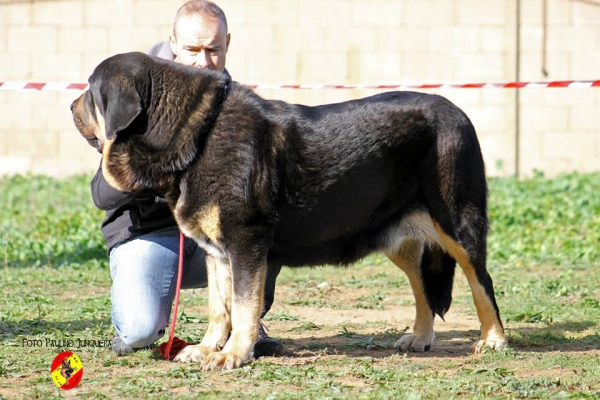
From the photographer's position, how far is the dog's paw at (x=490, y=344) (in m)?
5.16

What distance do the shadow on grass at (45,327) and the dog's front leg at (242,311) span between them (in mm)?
1345

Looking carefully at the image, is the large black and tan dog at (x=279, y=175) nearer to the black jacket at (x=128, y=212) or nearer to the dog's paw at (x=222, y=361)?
the dog's paw at (x=222, y=361)

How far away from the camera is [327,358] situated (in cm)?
502

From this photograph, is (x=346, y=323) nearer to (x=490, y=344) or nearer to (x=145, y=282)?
(x=490, y=344)

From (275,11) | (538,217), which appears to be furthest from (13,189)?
(538,217)

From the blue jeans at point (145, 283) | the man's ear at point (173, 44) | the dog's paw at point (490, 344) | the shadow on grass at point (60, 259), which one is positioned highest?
the man's ear at point (173, 44)

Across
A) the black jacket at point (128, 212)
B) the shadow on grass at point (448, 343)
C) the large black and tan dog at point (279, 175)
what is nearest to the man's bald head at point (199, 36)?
the black jacket at point (128, 212)

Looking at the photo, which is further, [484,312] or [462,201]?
[484,312]

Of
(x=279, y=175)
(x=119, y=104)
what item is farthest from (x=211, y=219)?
(x=119, y=104)

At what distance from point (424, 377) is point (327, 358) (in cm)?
71

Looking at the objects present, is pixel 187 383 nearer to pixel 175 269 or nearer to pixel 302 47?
pixel 175 269

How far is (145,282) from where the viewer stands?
5.19 meters

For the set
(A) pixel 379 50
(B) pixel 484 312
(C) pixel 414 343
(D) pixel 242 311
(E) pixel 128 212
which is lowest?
(C) pixel 414 343

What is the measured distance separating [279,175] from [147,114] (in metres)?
0.77
